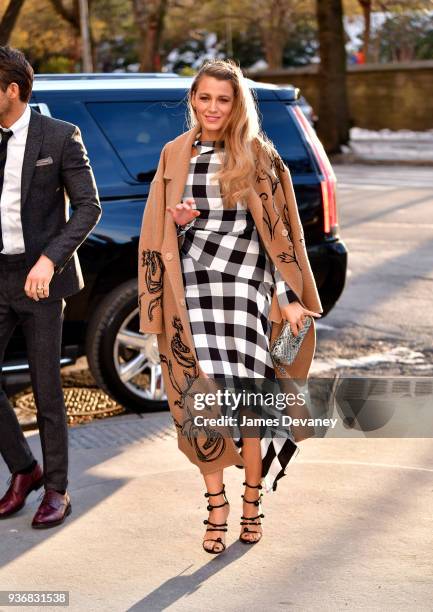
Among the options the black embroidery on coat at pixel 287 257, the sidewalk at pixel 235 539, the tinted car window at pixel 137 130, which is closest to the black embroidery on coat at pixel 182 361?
the black embroidery on coat at pixel 287 257

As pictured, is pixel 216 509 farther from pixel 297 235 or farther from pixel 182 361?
pixel 297 235

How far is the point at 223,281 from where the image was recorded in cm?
408

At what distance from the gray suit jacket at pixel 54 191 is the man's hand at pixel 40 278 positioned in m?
0.07

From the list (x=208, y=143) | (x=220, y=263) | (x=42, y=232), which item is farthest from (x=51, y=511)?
(x=208, y=143)

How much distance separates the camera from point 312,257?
6.65m

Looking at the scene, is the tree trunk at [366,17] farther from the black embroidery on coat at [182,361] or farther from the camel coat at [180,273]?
the black embroidery on coat at [182,361]

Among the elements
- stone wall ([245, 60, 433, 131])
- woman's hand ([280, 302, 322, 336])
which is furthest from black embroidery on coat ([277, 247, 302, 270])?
stone wall ([245, 60, 433, 131])

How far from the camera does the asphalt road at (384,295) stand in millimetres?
7547

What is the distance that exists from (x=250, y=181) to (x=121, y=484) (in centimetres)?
164

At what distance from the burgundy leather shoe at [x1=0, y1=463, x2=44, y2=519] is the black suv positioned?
126 cm

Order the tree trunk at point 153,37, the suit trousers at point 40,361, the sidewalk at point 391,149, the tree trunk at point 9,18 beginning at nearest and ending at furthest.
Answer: the suit trousers at point 40,361
the tree trunk at point 9,18
the sidewalk at point 391,149
the tree trunk at point 153,37

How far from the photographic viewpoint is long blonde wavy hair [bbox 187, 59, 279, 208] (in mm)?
3988

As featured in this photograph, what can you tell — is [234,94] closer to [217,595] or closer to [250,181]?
[250,181]

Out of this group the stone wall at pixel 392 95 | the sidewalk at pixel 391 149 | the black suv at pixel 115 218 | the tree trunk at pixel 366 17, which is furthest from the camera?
the tree trunk at pixel 366 17
